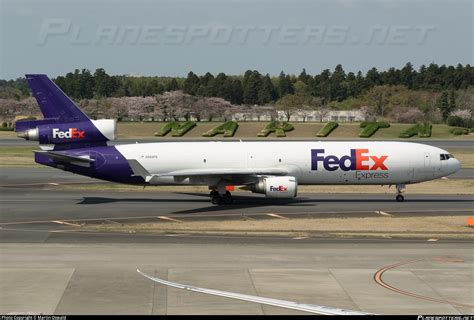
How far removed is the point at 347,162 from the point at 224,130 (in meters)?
80.4

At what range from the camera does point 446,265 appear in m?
30.8

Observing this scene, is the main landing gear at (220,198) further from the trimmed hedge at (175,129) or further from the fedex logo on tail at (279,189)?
the trimmed hedge at (175,129)

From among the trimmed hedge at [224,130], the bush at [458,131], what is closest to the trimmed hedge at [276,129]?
the trimmed hedge at [224,130]

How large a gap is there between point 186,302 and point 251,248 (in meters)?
10.6

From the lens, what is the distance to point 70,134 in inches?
2013

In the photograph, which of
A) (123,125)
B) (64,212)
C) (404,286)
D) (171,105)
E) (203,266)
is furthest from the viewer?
(171,105)

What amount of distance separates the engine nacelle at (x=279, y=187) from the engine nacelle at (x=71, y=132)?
12259 mm

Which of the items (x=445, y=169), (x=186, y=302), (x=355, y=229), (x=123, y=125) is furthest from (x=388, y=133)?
(x=186, y=302)

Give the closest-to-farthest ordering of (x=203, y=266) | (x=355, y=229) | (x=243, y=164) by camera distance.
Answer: (x=203, y=266)
(x=355, y=229)
(x=243, y=164)

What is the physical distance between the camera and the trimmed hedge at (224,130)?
128 meters

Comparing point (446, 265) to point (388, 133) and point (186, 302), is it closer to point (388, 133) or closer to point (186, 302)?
point (186, 302)

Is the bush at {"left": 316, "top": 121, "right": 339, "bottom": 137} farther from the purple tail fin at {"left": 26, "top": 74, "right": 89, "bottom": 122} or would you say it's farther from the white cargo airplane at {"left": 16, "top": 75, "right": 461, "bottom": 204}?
the purple tail fin at {"left": 26, "top": 74, "right": 89, "bottom": 122}

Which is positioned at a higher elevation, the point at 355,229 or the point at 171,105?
the point at 171,105

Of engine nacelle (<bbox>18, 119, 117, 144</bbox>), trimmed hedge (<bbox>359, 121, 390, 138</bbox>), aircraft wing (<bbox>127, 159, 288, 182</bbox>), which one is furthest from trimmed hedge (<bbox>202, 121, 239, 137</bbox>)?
aircraft wing (<bbox>127, 159, 288, 182</bbox>)
